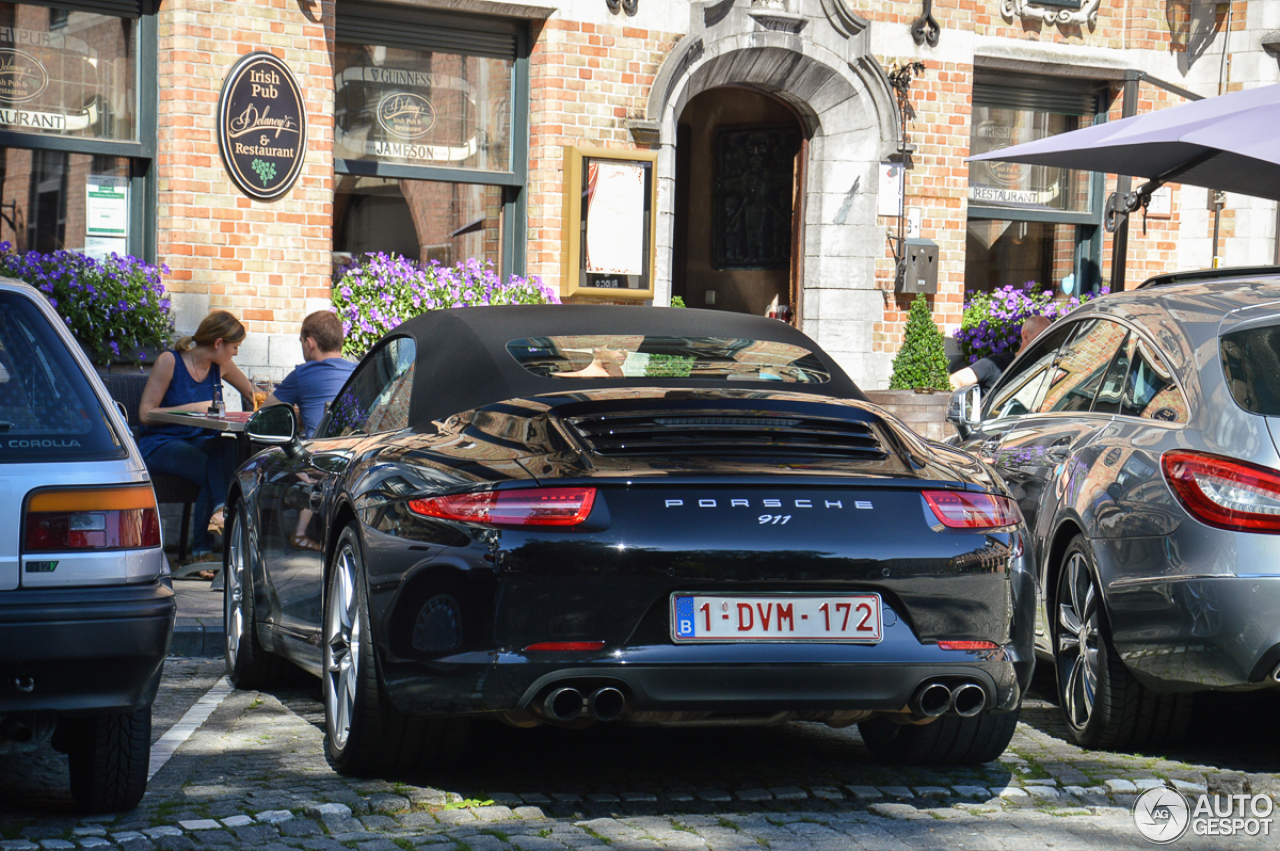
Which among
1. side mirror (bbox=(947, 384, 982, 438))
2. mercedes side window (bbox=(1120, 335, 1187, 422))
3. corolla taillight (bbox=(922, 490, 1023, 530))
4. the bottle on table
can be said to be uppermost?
mercedes side window (bbox=(1120, 335, 1187, 422))

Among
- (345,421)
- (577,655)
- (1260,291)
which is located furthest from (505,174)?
(577,655)

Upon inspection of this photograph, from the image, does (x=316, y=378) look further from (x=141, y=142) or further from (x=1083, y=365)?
(x=141, y=142)

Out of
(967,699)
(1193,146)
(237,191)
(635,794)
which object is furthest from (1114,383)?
(237,191)

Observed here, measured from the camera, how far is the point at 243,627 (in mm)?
6438

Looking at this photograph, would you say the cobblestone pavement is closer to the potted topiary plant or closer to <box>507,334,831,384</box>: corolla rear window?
<box>507,334,831,384</box>: corolla rear window

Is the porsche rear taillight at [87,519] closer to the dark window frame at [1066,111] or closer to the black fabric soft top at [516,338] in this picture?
the black fabric soft top at [516,338]

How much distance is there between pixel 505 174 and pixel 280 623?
349 inches

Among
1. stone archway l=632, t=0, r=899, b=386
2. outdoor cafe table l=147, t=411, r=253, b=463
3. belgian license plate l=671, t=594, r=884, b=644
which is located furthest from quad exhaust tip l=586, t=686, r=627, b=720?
stone archway l=632, t=0, r=899, b=386

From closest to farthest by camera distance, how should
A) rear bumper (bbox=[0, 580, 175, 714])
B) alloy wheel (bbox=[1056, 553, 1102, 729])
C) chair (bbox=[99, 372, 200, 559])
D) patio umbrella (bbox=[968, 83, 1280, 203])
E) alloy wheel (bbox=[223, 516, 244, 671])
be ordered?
1. rear bumper (bbox=[0, 580, 175, 714])
2. alloy wheel (bbox=[1056, 553, 1102, 729])
3. alloy wheel (bbox=[223, 516, 244, 671])
4. patio umbrella (bbox=[968, 83, 1280, 203])
5. chair (bbox=[99, 372, 200, 559])

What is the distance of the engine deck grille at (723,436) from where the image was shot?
435 centimetres

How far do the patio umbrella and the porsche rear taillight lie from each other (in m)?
6.05

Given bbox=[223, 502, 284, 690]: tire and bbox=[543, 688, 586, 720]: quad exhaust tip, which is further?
bbox=[223, 502, 284, 690]: tire

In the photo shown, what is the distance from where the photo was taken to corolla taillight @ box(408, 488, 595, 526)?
4121 mm

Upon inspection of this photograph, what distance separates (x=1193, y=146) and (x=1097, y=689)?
5631 millimetres
